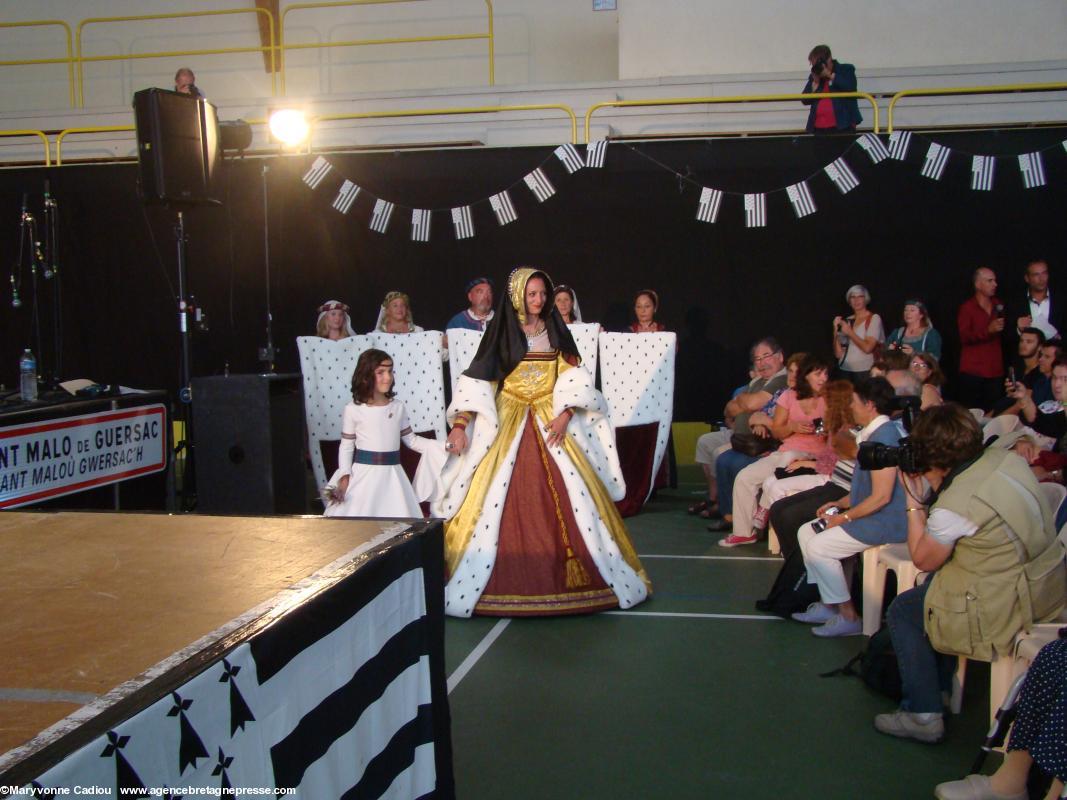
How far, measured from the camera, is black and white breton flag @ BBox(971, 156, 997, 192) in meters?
7.87

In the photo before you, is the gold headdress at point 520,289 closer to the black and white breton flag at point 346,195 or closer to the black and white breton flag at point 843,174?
the black and white breton flag at point 843,174

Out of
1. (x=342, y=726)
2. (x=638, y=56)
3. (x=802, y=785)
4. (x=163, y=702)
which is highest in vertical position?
(x=638, y=56)

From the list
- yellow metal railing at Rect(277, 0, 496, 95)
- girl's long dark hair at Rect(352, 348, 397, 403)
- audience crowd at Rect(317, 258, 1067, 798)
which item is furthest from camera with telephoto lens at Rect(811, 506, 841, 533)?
yellow metal railing at Rect(277, 0, 496, 95)

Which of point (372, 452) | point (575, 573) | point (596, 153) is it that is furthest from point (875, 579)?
point (596, 153)

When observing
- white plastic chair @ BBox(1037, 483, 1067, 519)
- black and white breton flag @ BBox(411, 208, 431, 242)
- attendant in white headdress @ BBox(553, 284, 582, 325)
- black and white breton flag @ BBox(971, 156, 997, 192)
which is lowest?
white plastic chair @ BBox(1037, 483, 1067, 519)

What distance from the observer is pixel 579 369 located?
4996 millimetres

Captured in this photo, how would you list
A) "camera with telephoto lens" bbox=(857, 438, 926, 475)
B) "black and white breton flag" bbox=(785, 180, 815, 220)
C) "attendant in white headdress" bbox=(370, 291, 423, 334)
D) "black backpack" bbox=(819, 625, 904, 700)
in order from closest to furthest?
"camera with telephoto lens" bbox=(857, 438, 926, 475) → "black backpack" bbox=(819, 625, 904, 700) → "attendant in white headdress" bbox=(370, 291, 423, 334) → "black and white breton flag" bbox=(785, 180, 815, 220)

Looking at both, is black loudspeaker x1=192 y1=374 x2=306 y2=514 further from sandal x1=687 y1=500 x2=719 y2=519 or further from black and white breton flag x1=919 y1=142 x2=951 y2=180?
black and white breton flag x1=919 y1=142 x2=951 y2=180

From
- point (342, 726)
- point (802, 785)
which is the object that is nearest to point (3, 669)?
point (342, 726)

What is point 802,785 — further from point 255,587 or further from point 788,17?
point 788,17

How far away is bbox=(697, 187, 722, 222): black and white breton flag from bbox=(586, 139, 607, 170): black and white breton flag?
0.85 metres

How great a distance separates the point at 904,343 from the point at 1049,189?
1.80 meters

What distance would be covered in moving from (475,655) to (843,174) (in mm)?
5433

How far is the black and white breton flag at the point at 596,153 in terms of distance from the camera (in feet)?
27.2
